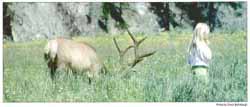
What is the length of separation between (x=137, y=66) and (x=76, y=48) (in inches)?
15.8

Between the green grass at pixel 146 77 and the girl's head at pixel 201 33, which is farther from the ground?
the girl's head at pixel 201 33

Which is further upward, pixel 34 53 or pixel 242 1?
pixel 242 1

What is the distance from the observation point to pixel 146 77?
4938 mm

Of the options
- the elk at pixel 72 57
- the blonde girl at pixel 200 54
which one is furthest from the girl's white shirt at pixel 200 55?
the elk at pixel 72 57

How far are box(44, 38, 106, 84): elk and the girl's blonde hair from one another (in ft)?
1.92

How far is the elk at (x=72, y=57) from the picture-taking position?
4840mm

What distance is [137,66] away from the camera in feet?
16.2

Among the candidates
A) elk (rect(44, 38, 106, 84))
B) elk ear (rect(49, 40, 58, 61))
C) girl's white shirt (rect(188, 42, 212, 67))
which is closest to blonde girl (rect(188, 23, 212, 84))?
girl's white shirt (rect(188, 42, 212, 67))

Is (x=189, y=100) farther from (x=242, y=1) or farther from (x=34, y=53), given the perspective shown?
(x=34, y=53)

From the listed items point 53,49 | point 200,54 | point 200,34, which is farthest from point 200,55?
point 53,49

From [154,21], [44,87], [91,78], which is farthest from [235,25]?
[44,87]

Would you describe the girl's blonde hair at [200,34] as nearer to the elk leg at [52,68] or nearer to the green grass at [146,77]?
the green grass at [146,77]

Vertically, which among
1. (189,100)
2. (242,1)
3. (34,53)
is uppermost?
(242,1)

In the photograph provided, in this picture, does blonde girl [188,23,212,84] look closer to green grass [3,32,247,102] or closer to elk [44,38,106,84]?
green grass [3,32,247,102]
